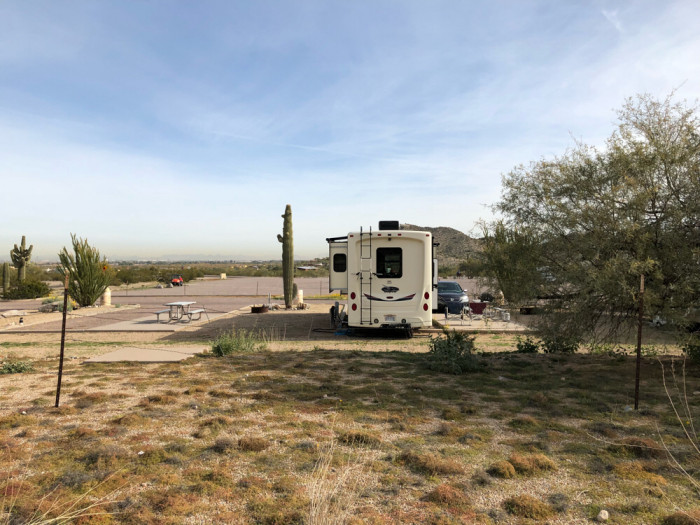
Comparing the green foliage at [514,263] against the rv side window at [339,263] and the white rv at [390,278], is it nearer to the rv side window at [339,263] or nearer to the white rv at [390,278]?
the white rv at [390,278]

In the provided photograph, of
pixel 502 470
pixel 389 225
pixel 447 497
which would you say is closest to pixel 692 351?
pixel 502 470

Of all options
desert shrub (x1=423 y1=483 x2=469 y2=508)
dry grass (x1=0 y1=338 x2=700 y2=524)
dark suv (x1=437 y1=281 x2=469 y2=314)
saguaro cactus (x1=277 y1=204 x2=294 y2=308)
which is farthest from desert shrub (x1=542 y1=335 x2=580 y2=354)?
saguaro cactus (x1=277 y1=204 x2=294 y2=308)

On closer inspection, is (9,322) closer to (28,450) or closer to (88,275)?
(88,275)

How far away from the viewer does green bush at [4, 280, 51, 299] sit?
81.8 feet

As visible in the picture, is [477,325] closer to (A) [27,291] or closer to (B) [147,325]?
(B) [147,325]

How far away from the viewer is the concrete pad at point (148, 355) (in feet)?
27.6

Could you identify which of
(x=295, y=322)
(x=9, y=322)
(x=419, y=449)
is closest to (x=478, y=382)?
(x=419, y=449)

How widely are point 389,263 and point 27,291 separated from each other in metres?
23.2

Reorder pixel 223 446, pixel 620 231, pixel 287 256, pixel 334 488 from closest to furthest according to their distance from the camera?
pixel 334 488, pixel 223 446, pixel 620 231, pixel 287 256

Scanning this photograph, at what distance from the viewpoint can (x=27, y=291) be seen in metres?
→ 25.3

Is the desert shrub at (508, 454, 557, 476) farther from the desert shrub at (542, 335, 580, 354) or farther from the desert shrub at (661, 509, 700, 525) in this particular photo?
the desert shrub at (542, 335, 580, 354)

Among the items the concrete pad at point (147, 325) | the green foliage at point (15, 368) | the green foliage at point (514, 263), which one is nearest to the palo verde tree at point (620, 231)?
the green foliage at point (514, 263)

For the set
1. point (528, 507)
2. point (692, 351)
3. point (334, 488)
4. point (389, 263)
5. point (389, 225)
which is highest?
point (389, 225)

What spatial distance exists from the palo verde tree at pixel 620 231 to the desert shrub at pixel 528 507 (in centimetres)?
356
